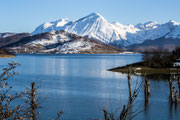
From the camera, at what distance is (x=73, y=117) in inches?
1485

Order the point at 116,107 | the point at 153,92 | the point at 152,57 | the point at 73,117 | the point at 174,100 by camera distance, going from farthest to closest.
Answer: the point at 152,57, the point at 153,92, the point at 174,100, the point at 116,107, the point at 73,117

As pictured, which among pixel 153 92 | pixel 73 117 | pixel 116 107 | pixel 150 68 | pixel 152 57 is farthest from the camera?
pixel 152 57

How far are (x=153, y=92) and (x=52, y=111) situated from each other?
78.8 feet

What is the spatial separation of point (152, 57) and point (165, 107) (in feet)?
234

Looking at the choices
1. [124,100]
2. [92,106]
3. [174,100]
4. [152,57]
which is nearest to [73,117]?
[92,106]

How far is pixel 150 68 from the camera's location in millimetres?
102750

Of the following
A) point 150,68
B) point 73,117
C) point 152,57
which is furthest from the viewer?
point 152,57

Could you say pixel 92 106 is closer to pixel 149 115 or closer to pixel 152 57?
pixel 149 115

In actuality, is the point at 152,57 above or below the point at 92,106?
above

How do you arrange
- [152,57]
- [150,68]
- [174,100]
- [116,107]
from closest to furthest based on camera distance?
1. [116,107]
2. [174,100]
3. [150,68]
4. [152,57]

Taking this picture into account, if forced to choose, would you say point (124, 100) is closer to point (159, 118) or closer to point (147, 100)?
point (147, 100)

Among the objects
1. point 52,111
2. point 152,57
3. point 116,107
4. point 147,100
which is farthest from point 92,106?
point 152,57

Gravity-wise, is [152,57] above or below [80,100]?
above

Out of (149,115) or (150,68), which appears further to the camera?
(150,68)
